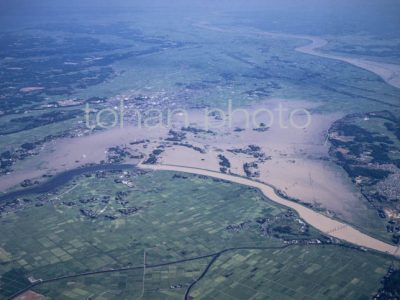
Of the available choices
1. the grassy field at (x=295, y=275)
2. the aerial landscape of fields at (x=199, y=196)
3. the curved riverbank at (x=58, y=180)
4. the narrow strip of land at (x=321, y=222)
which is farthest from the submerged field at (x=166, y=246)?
the curved riverbank at (x=58, y=180)

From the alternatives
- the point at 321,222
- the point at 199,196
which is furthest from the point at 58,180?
the point at 321,222

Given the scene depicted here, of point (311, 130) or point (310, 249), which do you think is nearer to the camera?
point (310, 249)

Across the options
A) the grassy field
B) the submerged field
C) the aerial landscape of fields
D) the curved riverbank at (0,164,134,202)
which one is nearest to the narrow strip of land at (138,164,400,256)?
the aerial landscape of fields

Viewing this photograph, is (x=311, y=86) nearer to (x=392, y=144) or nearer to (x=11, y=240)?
(x=392, y=144)

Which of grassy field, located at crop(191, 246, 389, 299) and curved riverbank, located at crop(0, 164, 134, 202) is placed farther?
curved riverbank, located at crop(0, 164, 134, 202)

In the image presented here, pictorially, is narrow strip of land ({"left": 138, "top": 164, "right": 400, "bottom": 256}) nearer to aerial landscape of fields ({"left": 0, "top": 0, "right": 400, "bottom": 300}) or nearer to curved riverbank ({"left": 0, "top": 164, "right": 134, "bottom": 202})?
aerial landscape of fields ({"left": 0, "top": 0, "right": 400, "bottom": 300})

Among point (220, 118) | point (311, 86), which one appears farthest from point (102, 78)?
point (311, 86)
